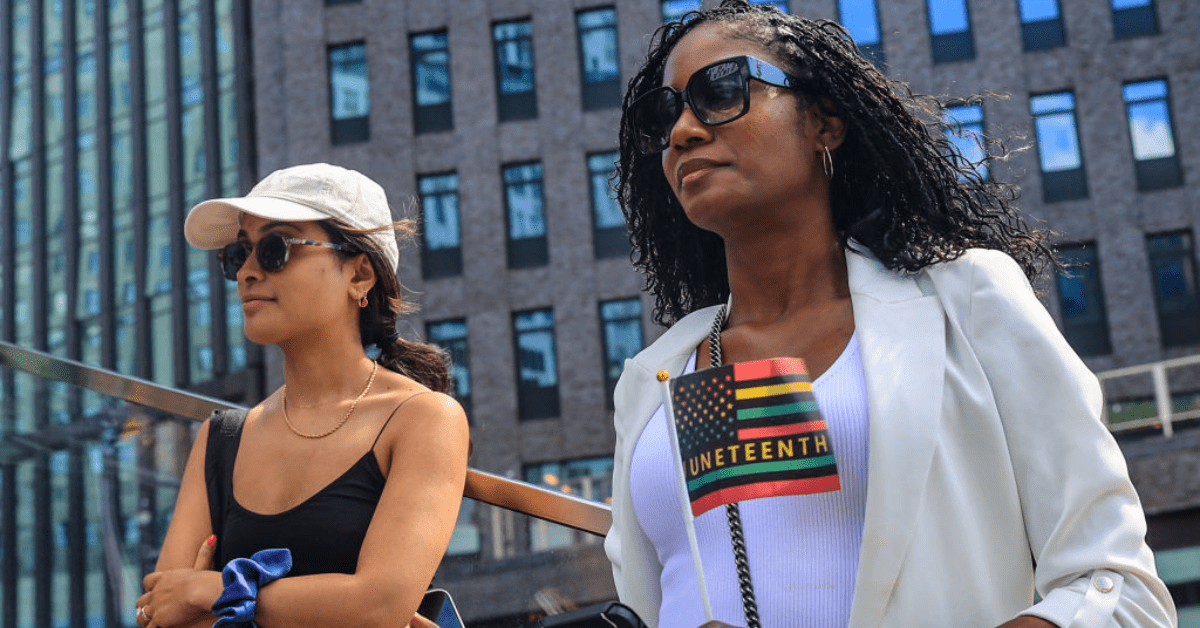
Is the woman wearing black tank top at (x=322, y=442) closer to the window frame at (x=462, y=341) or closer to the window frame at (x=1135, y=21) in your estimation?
the window frame at (x=462, y=341)

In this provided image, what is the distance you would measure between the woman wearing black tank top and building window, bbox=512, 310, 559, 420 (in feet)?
66.7

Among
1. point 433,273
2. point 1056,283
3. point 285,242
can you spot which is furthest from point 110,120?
point 285,242

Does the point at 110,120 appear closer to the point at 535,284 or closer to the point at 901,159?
the point at 535,284

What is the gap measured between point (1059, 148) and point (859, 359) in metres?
22.9

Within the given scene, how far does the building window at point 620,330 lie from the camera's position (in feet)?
78.1

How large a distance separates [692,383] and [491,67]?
2349cm

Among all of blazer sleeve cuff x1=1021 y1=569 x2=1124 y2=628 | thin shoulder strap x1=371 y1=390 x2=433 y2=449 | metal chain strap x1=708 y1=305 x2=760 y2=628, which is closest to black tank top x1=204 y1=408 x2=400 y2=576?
thin shoulder strap x1=371 y1=390 x2=433 y2=449

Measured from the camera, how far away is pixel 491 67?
24.8 m

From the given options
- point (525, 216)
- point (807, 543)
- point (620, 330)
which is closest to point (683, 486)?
point (807, 543)

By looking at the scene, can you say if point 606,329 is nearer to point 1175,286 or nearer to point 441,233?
point 441,233

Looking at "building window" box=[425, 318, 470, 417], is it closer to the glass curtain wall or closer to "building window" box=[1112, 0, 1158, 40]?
the glass curtain wall

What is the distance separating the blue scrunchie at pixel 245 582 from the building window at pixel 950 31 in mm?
22809

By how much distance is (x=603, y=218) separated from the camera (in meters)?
24.2

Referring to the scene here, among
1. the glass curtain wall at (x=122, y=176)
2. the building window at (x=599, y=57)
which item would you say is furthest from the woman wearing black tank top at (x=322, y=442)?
the glass curtain wall at (x=122, y=176)
